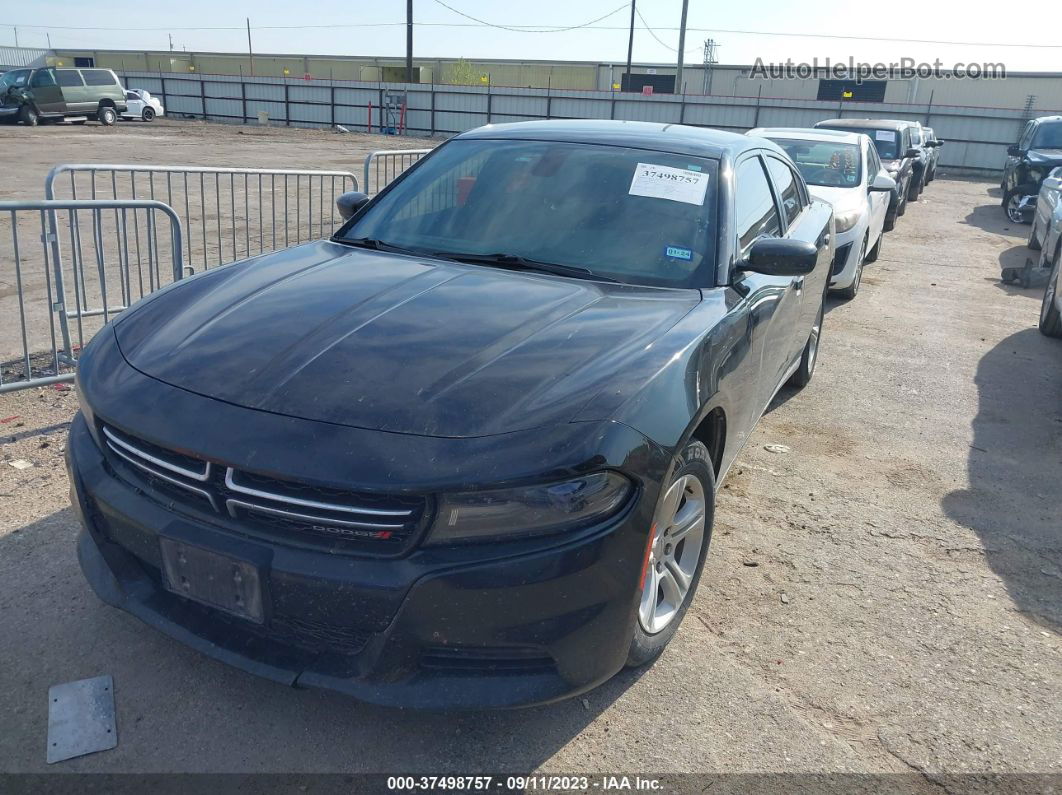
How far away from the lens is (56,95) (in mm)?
29922

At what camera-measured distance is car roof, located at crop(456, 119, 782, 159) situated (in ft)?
12.6

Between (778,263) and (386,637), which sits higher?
(778,263)

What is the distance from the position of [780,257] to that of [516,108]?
109 feet

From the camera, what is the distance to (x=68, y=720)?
99.0 inches

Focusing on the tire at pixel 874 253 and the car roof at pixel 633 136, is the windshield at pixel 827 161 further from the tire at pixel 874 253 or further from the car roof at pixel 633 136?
the car roof at pixel 633 136

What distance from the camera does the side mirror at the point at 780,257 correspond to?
3.39 m

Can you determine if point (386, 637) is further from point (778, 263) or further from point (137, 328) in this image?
point (778, 263)

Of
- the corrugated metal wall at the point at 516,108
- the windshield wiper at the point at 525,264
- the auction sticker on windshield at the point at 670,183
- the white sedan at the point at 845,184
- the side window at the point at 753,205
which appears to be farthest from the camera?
the corrugated metal wall at the point at 516,108

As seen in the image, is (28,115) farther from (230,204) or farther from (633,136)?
(633,136)

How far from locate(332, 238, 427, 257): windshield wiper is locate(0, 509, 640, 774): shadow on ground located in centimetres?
174

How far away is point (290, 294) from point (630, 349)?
125 cm

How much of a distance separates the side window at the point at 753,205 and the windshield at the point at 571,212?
0.61 ft

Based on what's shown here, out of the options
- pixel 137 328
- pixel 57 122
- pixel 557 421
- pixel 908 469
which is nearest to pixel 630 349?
pixel 557 421

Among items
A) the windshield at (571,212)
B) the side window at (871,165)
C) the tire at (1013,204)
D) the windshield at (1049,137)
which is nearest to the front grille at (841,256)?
the side window at (871,165)
